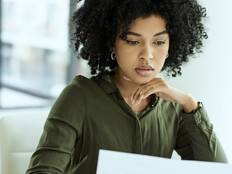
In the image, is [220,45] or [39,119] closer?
[39,119]

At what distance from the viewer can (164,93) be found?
54.3 inches

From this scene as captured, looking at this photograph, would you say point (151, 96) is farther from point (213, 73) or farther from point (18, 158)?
point (213, 73)

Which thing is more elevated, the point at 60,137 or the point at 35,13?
the point at 35,13

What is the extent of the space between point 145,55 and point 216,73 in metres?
0.97

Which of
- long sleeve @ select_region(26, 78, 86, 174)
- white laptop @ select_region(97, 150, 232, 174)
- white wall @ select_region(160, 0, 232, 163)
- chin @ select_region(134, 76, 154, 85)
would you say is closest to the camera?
white laptop @ select_region(97, 150, 232, 174)

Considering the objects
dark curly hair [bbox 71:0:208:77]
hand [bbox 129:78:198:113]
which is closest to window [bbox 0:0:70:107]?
dark curly hair [bbox 71:0:208:77]

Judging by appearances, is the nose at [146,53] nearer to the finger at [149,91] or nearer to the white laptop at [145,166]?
the finger at [149,91]

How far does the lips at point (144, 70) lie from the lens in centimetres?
125

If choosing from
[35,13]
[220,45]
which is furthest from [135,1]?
[35,13]

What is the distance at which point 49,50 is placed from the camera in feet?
14.2

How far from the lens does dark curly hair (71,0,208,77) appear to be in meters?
1.25

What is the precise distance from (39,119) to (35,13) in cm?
289

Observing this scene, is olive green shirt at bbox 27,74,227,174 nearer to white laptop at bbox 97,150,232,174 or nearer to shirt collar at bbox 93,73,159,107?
shirt collar at bbox 93,73,159,107

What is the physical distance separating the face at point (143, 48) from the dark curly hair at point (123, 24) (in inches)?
0.9
